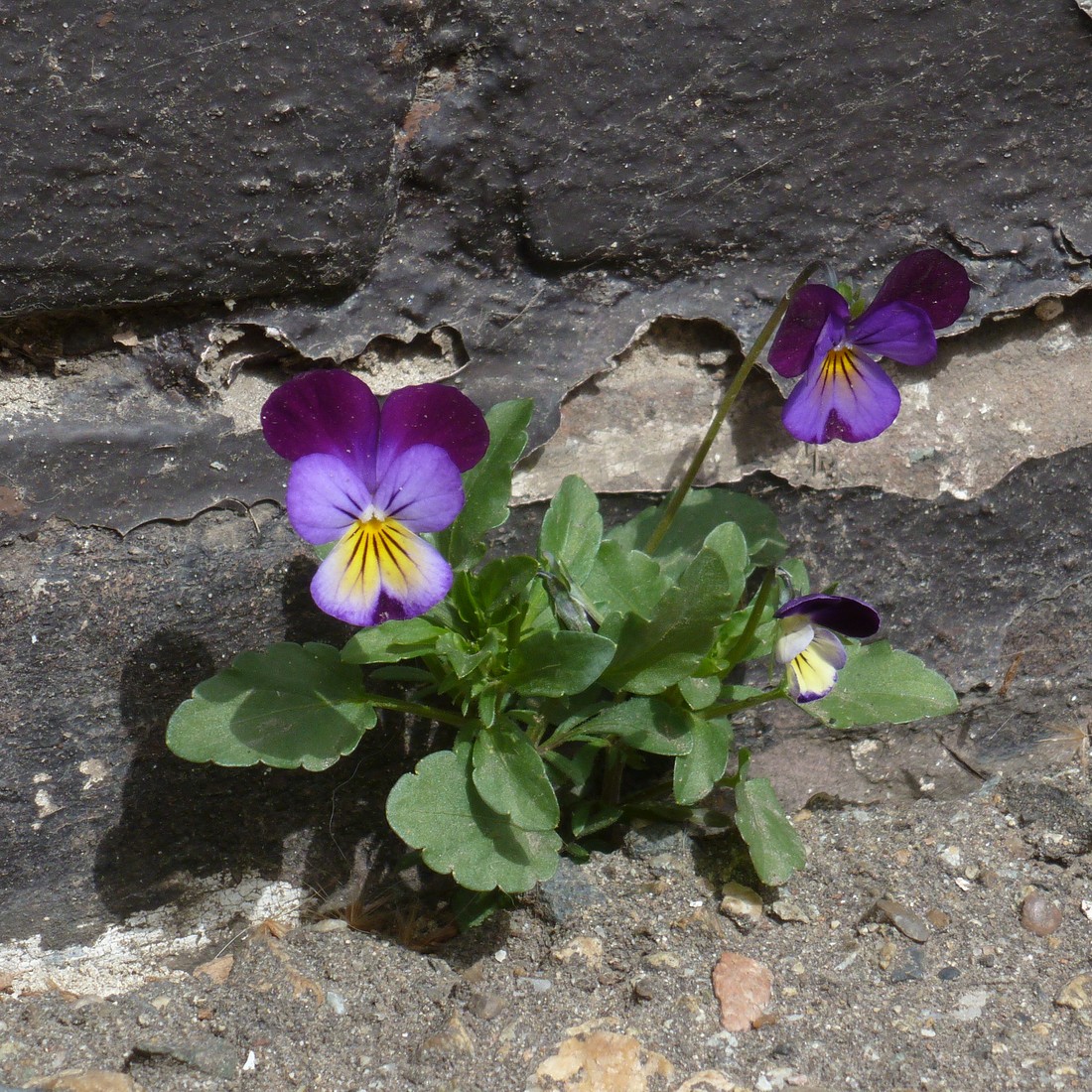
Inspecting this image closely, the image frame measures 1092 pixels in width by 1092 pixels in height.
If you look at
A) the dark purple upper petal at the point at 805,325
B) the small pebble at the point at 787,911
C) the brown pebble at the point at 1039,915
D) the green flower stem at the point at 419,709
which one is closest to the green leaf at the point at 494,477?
the green flower stem at the point at 419,709

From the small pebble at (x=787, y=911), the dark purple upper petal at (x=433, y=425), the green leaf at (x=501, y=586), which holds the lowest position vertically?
the small pebble at (x=787, y=911)

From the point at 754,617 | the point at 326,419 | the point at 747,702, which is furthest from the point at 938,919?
the point at 326,419

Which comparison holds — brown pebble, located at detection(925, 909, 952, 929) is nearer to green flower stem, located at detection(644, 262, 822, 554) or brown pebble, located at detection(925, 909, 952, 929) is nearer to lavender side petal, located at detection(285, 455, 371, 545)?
green flower stem, located at detection(644, 262, 822, 554)

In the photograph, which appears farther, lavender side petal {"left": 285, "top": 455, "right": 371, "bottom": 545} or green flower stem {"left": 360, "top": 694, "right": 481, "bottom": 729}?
green flower stem {"left": 360, "top": 694, "right": 481, "bottom": 729}

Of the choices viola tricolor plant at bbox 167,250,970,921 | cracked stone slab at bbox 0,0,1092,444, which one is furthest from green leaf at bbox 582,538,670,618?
cracked stone slab at bbox 0,0,1092,444

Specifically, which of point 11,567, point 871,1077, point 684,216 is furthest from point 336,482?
point 871,1077

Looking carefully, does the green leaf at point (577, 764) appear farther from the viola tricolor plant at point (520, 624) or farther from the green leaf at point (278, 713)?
the green leaf at point (278, 713)
